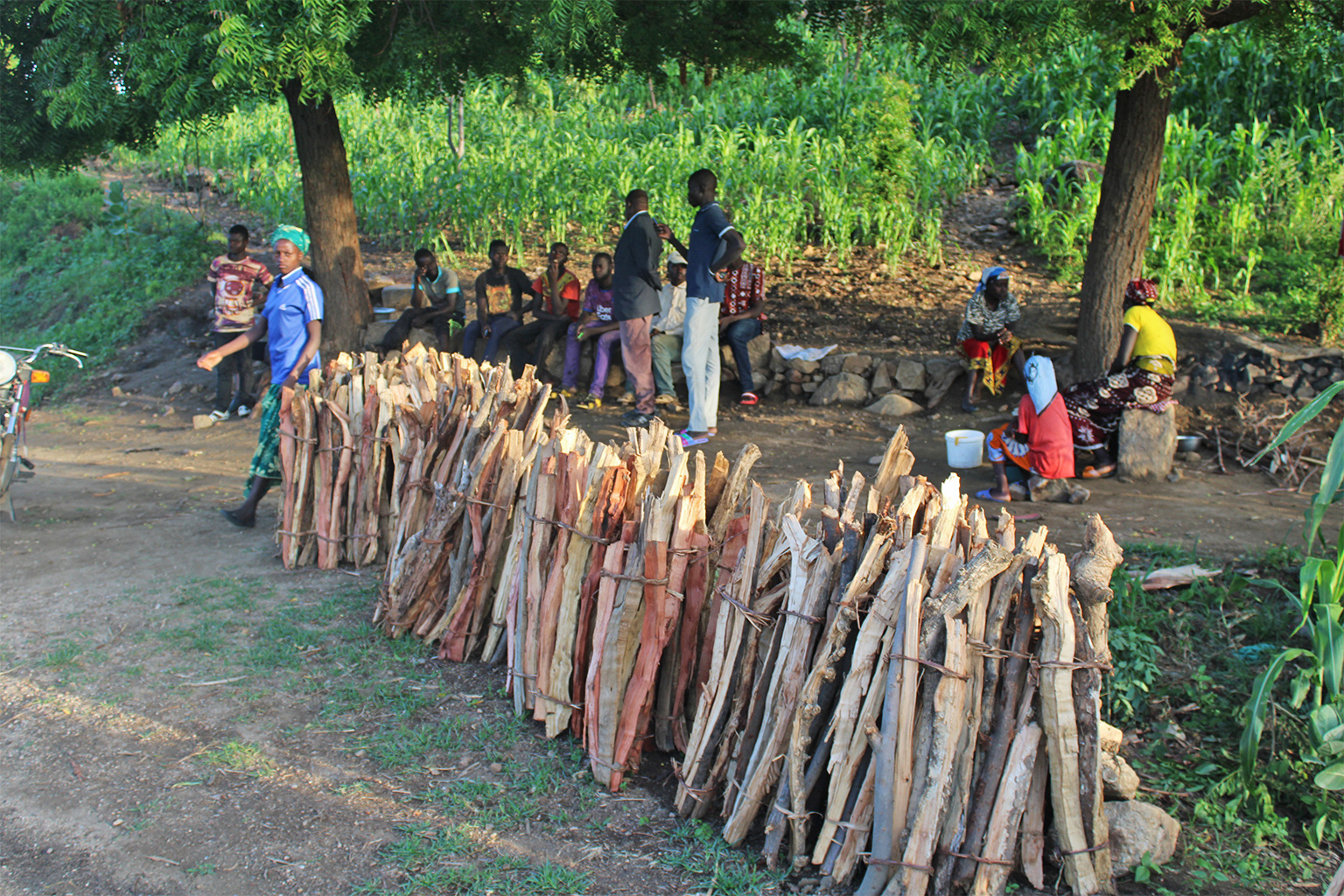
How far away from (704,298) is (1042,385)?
2.49 meters

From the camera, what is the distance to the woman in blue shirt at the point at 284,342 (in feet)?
18.3

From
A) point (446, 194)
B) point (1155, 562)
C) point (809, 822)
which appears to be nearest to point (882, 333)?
point (1155, 562)

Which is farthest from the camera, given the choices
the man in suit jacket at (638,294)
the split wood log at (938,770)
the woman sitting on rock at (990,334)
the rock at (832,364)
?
the rock at (832,364)

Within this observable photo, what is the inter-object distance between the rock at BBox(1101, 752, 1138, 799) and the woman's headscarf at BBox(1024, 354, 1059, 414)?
3300 millimetres

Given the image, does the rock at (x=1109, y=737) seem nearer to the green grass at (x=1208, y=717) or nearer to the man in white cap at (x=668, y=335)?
the green grass at (x=1208, y=717)

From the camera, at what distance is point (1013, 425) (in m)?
6.04

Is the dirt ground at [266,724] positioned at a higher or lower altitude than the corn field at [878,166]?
lower

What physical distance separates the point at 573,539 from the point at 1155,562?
2853 mm

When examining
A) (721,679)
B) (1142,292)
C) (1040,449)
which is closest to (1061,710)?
(721,679)

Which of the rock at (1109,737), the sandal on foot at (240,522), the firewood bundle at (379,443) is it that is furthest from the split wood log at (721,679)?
the sandal on foot at (240,522)

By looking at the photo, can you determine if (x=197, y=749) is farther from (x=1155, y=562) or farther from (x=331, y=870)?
(x=1155, y=562)

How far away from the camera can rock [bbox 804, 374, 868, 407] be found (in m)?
8.28

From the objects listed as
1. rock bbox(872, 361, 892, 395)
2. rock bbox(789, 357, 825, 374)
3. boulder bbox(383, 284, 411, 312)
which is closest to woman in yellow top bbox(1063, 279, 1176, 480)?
rock bbox(872, 361, 892, 395)

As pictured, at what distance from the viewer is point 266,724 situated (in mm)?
3551
